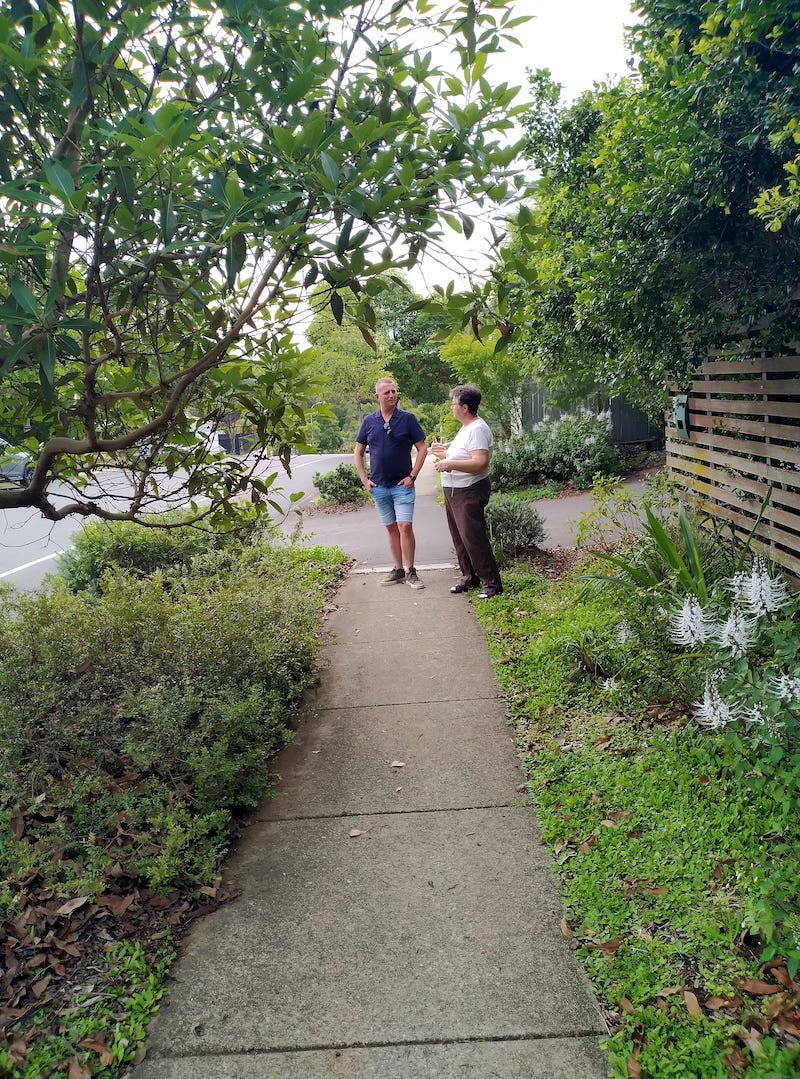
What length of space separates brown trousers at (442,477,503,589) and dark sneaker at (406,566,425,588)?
818 mm

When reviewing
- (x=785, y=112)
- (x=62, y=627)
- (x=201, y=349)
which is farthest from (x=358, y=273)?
(x=62, y=627)

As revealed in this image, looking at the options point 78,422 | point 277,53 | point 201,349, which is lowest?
point 78,422

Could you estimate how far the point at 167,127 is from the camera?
2.01m

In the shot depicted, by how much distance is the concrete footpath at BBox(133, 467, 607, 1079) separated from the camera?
89.8 inches

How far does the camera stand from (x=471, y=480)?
267 inches

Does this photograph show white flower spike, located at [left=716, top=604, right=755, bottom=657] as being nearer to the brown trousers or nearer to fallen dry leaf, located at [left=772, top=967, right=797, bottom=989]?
fallen dry leaf, located at [left=772, top=967, right=797, bottom=989]

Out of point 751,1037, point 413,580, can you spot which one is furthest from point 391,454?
point 751,1037

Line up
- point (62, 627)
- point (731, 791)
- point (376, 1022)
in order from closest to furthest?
point (376, 1022) → point (731, 791) → point (62, 627)

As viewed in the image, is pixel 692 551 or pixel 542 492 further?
pixel 542 492

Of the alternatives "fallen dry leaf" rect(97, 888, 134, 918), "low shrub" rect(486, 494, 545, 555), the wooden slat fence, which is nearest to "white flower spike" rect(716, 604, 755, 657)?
the wooden slat fence

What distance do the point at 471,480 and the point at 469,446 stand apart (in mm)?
307

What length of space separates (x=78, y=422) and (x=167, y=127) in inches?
92.5

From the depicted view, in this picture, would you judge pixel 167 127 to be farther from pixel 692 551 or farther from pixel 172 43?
pixel 692 551

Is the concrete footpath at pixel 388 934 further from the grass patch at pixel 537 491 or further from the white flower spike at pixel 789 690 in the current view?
the grass patch at pixel 537 491
